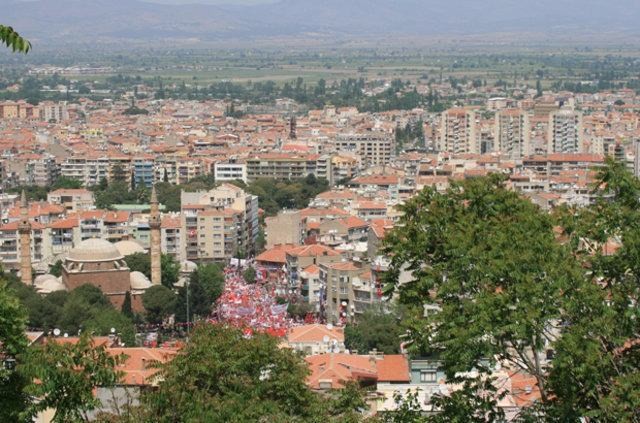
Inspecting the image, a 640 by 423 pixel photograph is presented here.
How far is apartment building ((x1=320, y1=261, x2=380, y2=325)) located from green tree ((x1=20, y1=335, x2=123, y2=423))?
1441 cm

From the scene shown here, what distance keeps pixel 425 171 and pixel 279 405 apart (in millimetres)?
33593

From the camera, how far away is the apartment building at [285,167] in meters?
45.8

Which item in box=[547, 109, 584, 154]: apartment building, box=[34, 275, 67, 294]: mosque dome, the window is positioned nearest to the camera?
the window

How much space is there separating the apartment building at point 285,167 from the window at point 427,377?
3197 cm

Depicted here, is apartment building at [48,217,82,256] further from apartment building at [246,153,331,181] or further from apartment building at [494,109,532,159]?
apartment building at [494,109,532,159]

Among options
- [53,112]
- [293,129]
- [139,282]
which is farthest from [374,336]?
[53,112]

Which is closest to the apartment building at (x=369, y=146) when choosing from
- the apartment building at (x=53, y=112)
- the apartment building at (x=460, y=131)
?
the apartment building at (x=460, y=131)

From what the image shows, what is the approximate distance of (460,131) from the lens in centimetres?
5681

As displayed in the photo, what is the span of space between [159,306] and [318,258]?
4636 mm

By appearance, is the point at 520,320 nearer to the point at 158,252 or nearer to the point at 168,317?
the point at 168,317

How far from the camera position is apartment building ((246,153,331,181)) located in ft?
150

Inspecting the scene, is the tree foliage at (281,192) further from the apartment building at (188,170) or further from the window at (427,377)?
the window at (427,377)

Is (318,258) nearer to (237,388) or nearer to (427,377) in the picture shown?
(427,377)

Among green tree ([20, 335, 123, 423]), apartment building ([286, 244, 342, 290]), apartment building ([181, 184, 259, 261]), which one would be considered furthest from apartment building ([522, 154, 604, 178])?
green tree ([20, 335, 123, 423])
